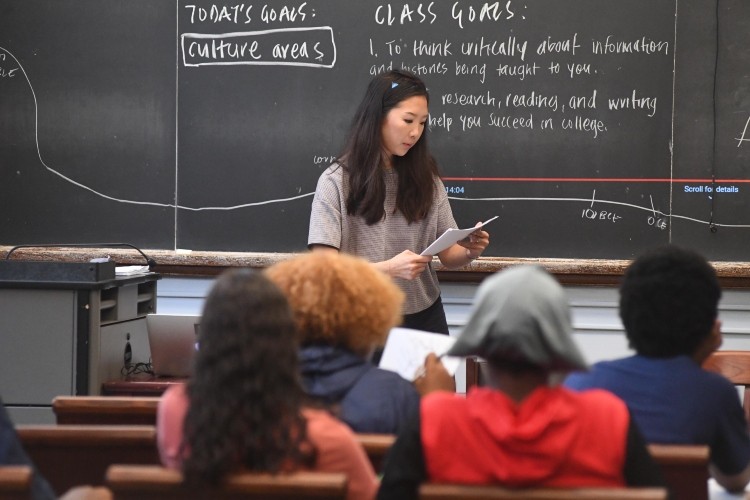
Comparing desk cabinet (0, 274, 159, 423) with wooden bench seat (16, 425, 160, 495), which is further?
desk cabinet (0, 274, 159, 423)

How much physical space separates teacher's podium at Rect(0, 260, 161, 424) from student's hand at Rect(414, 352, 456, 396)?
4.12 ft

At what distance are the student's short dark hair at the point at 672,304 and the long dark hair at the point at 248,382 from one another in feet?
2.27

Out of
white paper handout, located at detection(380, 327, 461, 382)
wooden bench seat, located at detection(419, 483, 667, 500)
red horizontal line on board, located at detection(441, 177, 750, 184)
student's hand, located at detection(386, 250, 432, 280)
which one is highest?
red horizontal line on board, located at detection(441, 177, 750, 184)

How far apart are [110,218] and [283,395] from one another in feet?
10.8

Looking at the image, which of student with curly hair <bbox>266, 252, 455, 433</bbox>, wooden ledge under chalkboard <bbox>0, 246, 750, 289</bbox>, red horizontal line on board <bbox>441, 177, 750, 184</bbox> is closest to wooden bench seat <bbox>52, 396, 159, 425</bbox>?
student with curly hair <bbox>266, 252, 455, 433</bbox>

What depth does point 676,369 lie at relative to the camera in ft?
5.98

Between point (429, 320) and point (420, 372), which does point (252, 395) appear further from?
point (429, 320)

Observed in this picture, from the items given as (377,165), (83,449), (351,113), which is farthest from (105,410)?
(351,113)

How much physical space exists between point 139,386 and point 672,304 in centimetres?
173

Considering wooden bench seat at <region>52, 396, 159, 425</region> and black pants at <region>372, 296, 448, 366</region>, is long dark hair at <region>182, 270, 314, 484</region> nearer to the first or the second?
wooden bench seat at <region>52, 396, 159, 425</region>

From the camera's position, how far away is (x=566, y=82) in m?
4.32

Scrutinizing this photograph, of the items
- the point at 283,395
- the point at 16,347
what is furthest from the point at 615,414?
the point at 16,347

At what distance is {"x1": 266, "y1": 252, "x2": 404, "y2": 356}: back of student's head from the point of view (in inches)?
73.5

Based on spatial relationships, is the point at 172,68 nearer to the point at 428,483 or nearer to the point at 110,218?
the point at 110,218
